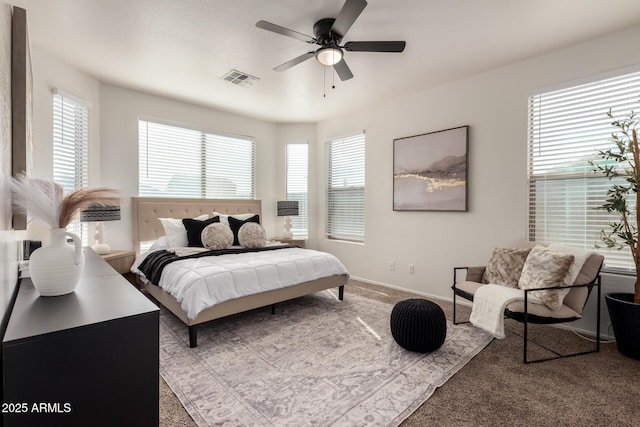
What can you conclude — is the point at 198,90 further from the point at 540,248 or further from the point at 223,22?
the point at 540,248

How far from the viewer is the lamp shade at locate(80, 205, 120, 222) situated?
3381 mm

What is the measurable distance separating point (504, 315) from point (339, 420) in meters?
1.62

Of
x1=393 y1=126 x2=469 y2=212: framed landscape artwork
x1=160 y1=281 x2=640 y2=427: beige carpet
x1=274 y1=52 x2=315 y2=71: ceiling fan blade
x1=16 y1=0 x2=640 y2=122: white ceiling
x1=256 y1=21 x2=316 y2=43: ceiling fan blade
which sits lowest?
x1=160 y1=281 x2=640 y2=427: beige carpet

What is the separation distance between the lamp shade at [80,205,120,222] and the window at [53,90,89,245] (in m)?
0.18

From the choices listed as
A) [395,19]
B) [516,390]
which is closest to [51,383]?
[516,390]

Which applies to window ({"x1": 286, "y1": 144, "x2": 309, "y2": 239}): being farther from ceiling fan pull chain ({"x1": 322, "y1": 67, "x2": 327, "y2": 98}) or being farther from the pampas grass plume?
the pampas grass plume

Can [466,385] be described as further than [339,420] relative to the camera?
Yes

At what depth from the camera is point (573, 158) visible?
2996mm

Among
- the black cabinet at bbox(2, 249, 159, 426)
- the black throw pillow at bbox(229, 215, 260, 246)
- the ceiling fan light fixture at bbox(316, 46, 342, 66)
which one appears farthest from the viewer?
the black throw pillow at bbox(229, 215, 260, 246)

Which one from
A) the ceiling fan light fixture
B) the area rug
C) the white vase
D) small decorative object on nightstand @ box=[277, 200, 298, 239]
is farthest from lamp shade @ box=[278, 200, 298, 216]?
the white vase

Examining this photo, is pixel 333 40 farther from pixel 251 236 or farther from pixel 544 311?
pixel 544 311

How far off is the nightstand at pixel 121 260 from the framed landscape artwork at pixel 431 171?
144 inches

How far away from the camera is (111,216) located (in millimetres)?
3570

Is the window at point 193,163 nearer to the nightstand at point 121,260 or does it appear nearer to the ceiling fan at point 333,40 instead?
the nightstand at point 121,260
